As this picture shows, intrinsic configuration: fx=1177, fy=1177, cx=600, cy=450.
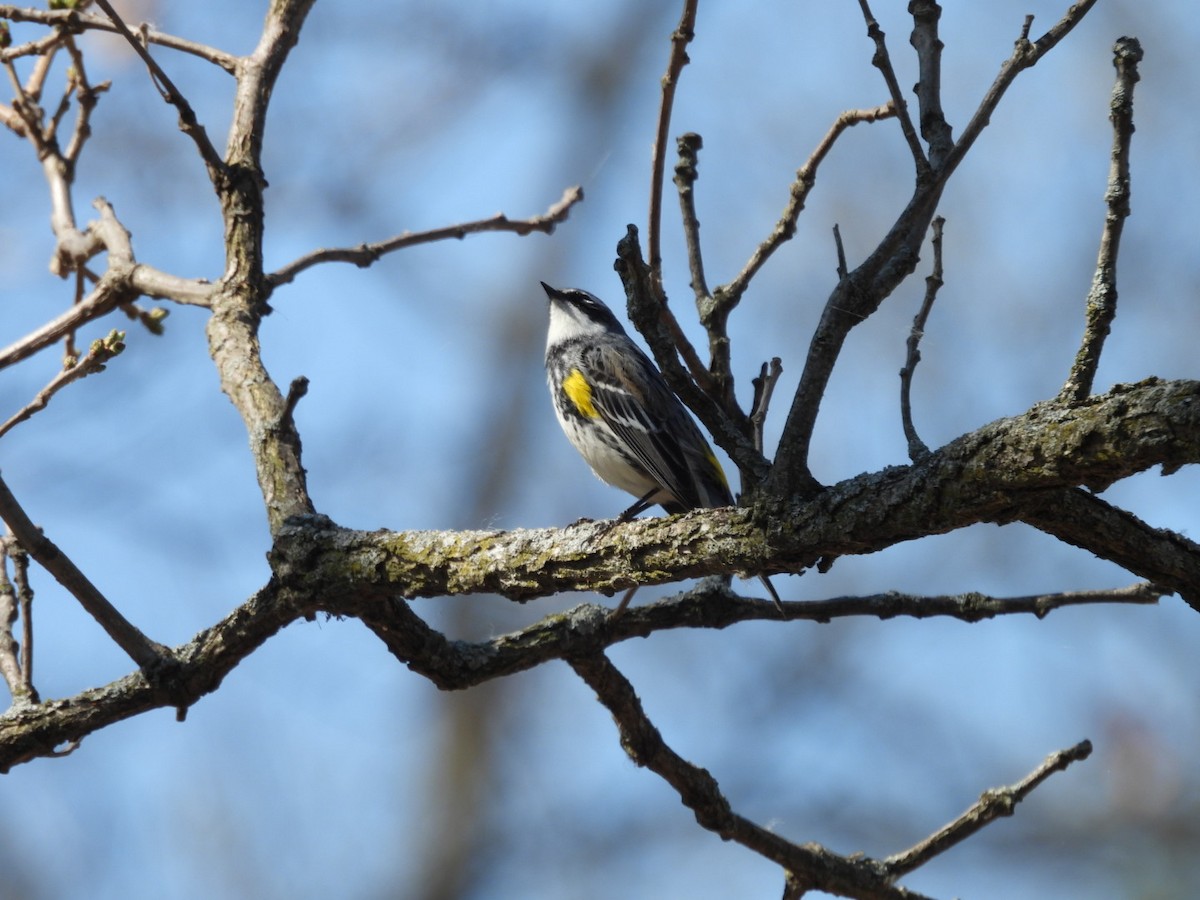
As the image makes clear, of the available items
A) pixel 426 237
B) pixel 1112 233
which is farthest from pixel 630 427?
pixel 1112 233

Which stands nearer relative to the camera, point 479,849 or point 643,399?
point 643,399

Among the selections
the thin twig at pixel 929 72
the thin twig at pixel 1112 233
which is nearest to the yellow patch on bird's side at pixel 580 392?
the thin twig at pixel 929 72

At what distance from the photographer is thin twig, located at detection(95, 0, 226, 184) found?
3943 mm

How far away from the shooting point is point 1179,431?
1.86 metres

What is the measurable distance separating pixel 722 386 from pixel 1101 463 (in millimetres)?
1575

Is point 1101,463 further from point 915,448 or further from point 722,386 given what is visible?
point 722,386

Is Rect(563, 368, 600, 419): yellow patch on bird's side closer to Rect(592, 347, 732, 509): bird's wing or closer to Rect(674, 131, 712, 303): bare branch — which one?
Rect(592, 347, 732, 509): bird's wing

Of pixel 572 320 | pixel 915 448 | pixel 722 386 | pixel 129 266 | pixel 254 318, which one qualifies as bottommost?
pixel 915 448

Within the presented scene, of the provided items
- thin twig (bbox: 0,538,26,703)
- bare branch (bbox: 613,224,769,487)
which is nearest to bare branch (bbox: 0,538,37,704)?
thin twig (bbox: 0,538,26,703)

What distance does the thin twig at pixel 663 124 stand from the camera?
3.16 metres

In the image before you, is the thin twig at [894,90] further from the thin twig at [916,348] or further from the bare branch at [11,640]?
the bare branch at [11,640]

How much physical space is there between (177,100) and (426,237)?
1.15 metres

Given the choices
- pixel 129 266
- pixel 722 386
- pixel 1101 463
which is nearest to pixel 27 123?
pixel 129 266

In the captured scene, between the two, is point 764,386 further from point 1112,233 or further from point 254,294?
point 254,294
